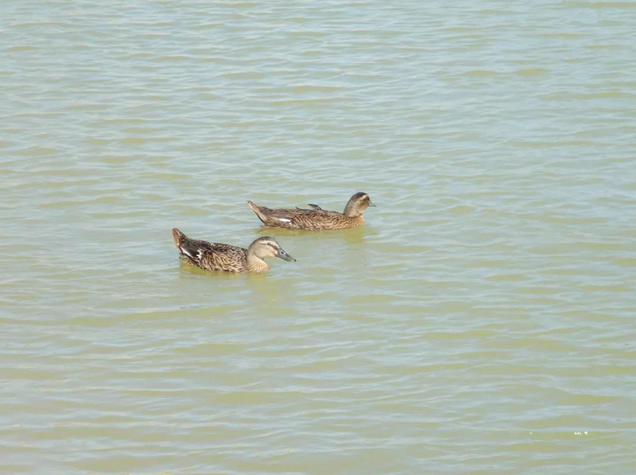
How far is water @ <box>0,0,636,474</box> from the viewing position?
8.45 m

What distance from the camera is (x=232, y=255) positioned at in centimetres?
1173

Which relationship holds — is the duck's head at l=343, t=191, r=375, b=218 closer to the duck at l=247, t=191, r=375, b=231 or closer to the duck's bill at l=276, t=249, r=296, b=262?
the duck at l=247, t=191, r=375, b=231

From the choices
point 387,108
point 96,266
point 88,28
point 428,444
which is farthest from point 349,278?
point 88,28

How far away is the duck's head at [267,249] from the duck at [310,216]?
93cm

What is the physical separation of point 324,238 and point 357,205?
0.50 m

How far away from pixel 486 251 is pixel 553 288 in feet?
3.52

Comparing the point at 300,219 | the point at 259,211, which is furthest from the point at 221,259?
the point at 300,219

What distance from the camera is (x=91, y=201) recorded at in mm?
13531

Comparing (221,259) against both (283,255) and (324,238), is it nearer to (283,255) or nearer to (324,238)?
(283,255)

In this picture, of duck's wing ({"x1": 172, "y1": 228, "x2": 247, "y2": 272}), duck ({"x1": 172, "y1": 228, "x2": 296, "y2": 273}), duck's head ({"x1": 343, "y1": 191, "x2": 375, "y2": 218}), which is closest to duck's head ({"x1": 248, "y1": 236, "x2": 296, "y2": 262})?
duck ({"x1": 172, "y1": 228, "x2": 296, "y2": 273})

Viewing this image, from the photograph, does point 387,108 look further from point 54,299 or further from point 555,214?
point 54,299

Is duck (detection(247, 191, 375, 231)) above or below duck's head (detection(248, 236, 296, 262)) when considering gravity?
above

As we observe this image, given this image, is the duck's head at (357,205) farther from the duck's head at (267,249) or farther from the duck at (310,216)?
the duck's head at (267,249)

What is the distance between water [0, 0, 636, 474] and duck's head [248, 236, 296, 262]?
194 millimetres
